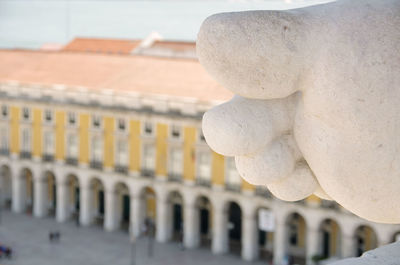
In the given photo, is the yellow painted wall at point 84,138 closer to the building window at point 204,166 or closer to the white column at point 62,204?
the white column at point 62,204

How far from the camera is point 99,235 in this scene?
40.3 meters

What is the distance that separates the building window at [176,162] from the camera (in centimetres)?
3778

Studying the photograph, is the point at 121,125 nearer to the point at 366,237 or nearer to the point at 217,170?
the point at 217,170

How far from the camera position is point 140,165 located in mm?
39156

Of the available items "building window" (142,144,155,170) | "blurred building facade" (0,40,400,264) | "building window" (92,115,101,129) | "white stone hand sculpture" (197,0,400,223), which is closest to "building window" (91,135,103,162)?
"blurred building facade" (0,40,400,264)

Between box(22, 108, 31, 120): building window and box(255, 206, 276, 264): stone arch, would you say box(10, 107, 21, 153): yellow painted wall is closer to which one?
box(22, 108, 31, 120): building window

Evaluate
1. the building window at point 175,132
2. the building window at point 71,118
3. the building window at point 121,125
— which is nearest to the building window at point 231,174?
the building window at point 175,132

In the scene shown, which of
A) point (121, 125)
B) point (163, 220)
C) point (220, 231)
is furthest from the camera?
point (121, 125)

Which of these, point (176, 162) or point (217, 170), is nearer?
point (217, 170)

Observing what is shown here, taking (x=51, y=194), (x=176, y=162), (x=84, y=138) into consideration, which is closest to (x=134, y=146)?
(x=176, y=162)

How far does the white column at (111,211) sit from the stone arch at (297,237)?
9.96 m

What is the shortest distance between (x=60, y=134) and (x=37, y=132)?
5.67 feet

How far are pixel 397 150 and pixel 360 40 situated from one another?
55 centimetres

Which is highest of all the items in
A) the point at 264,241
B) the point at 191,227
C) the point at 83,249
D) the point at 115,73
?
the point at 115,73
